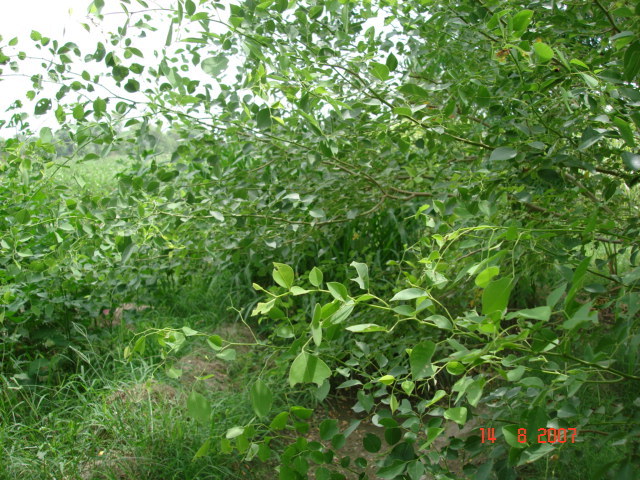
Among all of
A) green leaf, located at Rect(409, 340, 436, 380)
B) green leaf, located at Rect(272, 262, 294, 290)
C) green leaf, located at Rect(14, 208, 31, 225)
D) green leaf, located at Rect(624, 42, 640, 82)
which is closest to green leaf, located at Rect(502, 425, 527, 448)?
green leaf, located at Rect(409, 340, 436, 380)

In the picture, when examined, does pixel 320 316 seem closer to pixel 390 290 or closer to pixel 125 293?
pixel 390 290

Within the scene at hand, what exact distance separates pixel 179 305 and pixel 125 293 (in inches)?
24.0

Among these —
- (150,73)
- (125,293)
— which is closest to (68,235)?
(125,293)

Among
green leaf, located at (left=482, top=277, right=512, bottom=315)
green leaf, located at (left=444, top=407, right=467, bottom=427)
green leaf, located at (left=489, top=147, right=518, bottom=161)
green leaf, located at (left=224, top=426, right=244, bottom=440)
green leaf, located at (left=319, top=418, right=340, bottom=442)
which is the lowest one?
green leaf, located at (left=319, top=418, right=340, bottom=442)

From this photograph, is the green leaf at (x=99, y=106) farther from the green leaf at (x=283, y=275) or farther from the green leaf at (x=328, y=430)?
the green leaf at (x=328, y=430)

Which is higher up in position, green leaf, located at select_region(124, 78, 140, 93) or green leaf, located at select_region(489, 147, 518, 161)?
green leaf, located at select_region(124, 78, 140, 93)

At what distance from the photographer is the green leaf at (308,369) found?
91 cm

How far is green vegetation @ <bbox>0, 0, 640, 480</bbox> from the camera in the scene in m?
1.27

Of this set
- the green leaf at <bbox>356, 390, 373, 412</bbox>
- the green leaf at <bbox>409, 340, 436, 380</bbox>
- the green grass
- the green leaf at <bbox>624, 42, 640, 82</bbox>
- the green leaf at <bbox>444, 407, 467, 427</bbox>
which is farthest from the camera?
the green grass

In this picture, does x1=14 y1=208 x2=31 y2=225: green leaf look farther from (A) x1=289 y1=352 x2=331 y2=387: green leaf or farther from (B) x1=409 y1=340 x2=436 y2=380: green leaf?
(B) x1=409 y1=340 x2=436 y2=380: green leaf

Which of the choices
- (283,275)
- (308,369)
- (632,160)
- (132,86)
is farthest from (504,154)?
(132,86)

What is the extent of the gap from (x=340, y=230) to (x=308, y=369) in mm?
1772

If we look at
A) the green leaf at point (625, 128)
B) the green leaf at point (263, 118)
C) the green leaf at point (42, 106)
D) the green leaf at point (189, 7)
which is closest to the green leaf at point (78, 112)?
the green leaf at point (42, 106)

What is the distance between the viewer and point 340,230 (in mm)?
2688
